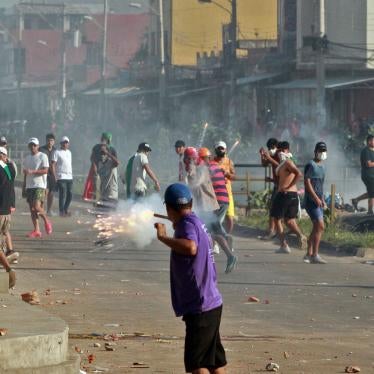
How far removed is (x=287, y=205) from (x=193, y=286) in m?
11.7

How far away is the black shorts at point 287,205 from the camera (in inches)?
807

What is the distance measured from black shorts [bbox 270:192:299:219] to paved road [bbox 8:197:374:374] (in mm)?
600

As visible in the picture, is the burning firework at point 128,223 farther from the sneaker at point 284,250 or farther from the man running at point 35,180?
the man running at point 35,180

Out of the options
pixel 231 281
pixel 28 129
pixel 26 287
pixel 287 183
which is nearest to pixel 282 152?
pixel 287 183

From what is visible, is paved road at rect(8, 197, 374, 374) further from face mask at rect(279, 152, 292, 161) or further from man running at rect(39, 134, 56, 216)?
man running at rect(39, 134, 56, 216)

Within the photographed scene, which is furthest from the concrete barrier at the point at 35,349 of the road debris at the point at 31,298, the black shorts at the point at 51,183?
the black shorts at the point at 51,183

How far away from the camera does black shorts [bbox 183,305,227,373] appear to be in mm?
8836

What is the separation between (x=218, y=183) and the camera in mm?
19000

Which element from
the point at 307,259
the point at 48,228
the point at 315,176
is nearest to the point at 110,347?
the point at 307,259

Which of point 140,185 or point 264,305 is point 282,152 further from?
point 264,305

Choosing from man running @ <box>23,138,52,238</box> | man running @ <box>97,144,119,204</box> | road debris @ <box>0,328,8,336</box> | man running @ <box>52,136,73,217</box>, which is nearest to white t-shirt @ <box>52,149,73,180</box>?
man running @ <box>52,136,73,217</box>

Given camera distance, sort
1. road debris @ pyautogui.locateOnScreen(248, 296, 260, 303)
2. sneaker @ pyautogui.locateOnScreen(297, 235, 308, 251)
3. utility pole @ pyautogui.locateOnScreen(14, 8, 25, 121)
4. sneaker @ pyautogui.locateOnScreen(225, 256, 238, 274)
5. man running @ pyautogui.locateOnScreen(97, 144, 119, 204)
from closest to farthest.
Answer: road debris @ pyautogui.locateOnScreen(248, 296, 260, 303), sneaker @ pyautogui.locateOnScreen(225, 256, 238, 274), sneaker @ pyautogui.locateOnScreen(297, 235, 308, 251), man running @ pyautogui.locateOnScreen(97, 144, 119, 204), utility pole @ pyautogui.locateOnScreen(14, 8, 25, 121)

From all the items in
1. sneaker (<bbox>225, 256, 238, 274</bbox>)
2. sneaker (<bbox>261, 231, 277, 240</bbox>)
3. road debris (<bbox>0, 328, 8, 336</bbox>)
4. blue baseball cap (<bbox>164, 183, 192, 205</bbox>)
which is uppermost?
blue baseball cap (<bbox>164, 183, 192, 205</bbox>)

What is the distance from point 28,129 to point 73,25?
45804 mm
